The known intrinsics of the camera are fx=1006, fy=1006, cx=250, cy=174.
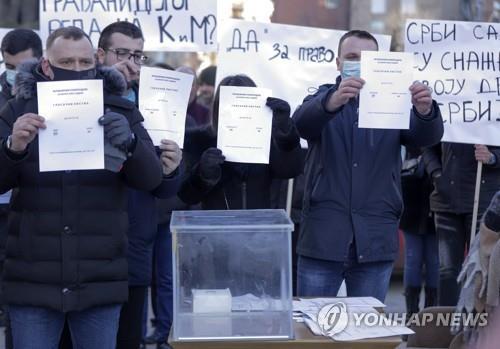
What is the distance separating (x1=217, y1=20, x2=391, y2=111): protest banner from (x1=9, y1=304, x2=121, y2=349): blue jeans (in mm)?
2798

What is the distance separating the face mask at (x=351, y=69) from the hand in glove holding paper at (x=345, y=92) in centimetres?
17

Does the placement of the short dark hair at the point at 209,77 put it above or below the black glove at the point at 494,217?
above

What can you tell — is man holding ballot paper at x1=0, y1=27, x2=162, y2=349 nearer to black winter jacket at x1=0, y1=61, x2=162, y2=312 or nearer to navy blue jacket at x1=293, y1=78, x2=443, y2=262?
black winter jacket at x1=0, y1=61, x2=162, y2=312

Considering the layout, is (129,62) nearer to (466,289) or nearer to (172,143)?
(172,143)

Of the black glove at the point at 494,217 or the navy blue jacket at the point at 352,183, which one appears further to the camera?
the navy blue jacket at the point at 352,183

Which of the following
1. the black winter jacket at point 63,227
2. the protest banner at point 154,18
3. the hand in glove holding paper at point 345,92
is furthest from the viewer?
the protest banner at point 154,18

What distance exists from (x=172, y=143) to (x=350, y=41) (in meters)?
1.19

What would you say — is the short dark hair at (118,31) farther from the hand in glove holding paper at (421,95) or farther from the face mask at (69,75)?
the hand in glove holding paper at (421,95)

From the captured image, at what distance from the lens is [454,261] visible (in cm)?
655

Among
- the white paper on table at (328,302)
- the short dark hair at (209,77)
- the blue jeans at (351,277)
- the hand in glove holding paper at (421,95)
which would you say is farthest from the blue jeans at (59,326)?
the short dark hair at (209,77)

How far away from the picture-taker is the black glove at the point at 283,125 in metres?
4.69

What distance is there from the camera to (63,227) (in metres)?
3.85

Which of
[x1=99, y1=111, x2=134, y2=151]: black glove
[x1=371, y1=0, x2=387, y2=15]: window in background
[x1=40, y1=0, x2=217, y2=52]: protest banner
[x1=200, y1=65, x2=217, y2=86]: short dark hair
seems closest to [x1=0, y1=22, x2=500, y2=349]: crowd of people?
[x1=99, y1=111, x2=134, y2=151]: black glove

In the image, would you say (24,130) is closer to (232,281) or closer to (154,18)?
(232,281)
